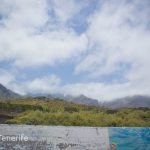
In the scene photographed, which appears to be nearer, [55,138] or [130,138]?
[55,138]

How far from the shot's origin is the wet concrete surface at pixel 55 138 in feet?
63.7

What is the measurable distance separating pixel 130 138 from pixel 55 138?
4.84 m

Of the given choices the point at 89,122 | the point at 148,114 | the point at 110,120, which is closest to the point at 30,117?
the point at 89,122

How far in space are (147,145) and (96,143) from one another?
3600mm

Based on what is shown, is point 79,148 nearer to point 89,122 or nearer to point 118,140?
point 118,140

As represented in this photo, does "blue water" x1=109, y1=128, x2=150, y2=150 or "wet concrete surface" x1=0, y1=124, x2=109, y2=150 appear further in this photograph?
"blue water" x1=109, y1=128, x2=150, y2=150

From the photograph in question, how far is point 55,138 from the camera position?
2033cm

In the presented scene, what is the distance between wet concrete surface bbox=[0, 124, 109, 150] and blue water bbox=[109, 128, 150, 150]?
0.58m

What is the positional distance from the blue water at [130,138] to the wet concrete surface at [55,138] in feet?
1.90

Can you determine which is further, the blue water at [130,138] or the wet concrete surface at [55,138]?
the blue water at [130,138]

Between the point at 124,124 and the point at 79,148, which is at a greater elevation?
the point at 124,124

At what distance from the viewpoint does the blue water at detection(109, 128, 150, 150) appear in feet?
72.1

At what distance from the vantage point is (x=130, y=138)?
22.5 metres

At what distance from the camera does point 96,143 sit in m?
21.3
